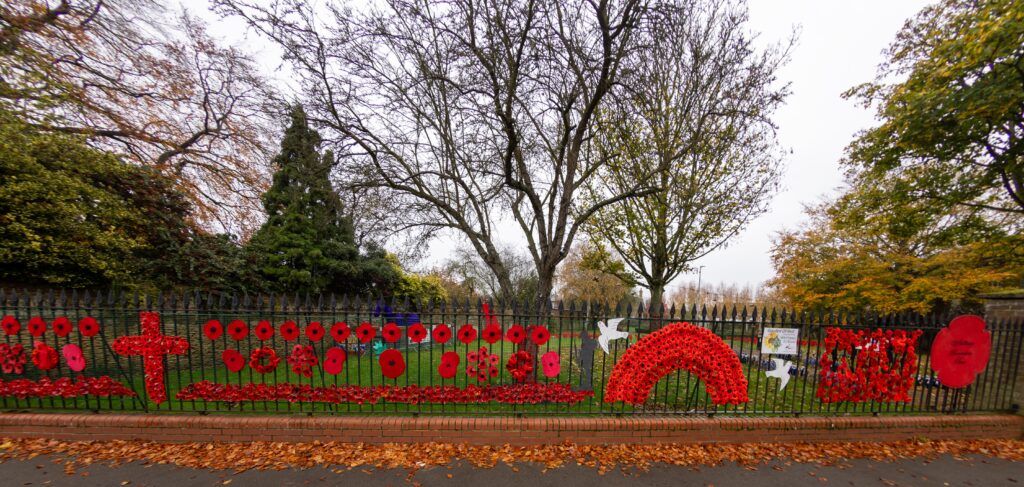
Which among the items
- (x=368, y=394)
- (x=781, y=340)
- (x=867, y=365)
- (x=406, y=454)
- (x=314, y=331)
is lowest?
(x=406, y=454)

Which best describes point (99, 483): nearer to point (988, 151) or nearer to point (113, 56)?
point (113, 56)

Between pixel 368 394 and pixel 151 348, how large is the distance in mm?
2838

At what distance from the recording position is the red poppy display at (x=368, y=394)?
179 inches

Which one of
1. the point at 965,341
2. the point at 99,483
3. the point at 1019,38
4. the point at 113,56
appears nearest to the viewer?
the point at 99,483

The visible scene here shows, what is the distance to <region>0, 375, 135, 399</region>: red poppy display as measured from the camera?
459 centimetres

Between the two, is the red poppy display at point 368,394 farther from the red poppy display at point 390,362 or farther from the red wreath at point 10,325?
the red wreath at point 10,325

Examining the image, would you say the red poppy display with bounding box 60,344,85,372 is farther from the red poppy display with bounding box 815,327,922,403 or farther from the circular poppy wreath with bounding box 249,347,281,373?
the red poppy display with bounding box 815,327,922,403

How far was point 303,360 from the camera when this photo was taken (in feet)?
15.3

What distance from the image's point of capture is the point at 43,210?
6336 mm

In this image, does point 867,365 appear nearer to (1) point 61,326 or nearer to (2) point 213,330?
(2) point 213,330

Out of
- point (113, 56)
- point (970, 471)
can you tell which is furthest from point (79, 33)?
point (970, 471)

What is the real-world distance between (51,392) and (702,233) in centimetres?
1305

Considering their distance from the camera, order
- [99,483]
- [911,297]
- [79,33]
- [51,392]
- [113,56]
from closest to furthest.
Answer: [99,483] → [51,392] → [79,33] → [113,56] → [911,297]

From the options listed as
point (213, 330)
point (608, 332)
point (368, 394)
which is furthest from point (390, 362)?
point (608, 332)
